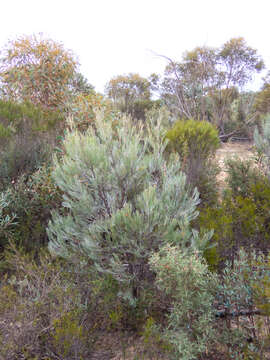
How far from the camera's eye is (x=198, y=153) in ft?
21.7

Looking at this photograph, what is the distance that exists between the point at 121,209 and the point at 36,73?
690 centimetres

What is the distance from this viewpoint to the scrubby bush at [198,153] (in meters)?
5.57

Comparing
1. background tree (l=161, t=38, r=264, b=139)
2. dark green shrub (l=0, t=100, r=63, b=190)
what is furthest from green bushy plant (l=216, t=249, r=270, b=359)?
background tree (l=161, t=38, r=264, b=139)

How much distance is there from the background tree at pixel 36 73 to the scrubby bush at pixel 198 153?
3447mm

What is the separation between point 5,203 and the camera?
4055 millimetres

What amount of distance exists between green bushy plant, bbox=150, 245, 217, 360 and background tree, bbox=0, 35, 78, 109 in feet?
23.2

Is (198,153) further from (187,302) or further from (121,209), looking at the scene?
(187,302)

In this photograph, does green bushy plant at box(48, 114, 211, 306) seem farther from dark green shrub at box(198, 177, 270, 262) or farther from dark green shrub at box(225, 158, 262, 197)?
dark green shrub at box(225, 158, 262, 197)

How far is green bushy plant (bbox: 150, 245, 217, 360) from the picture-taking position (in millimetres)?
2232

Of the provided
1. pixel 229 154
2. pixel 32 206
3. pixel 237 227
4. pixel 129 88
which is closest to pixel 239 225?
pixel 237 227

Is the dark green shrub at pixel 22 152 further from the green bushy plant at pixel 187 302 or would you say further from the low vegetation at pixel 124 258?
the green bushy plant at pixel 187 302

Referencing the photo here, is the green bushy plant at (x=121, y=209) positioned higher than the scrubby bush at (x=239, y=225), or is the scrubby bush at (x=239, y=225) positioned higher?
the green bushy plant at (x=121, y=209)

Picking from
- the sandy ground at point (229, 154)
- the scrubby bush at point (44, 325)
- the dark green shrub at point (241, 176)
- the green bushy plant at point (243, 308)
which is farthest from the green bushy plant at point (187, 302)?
the sandy ground at point (229, 154)

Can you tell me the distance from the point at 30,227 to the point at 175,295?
2.54 meters
